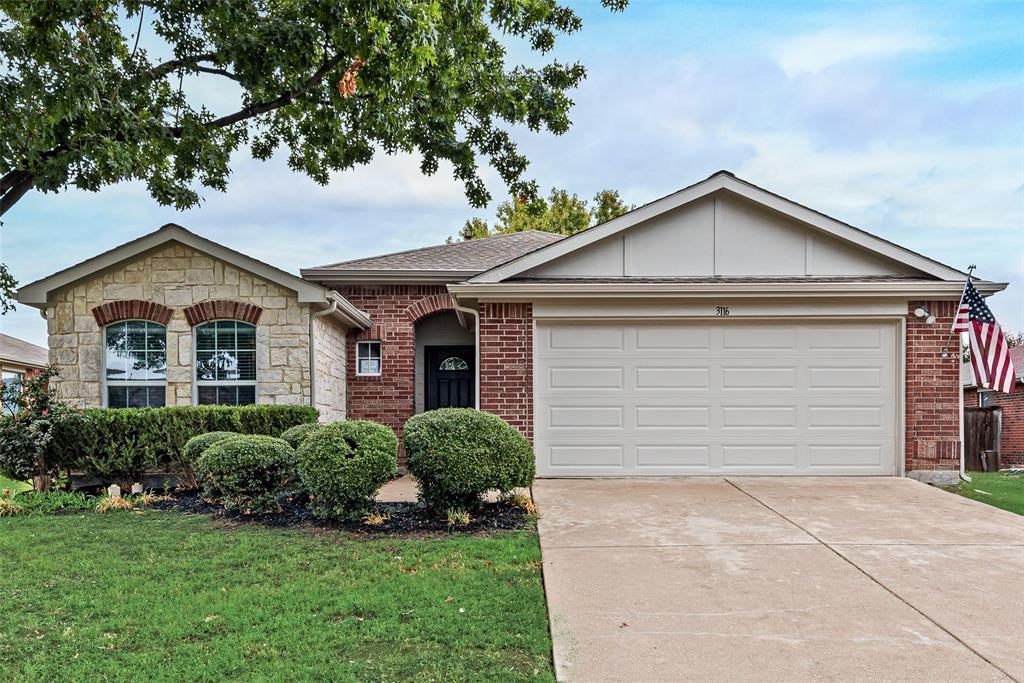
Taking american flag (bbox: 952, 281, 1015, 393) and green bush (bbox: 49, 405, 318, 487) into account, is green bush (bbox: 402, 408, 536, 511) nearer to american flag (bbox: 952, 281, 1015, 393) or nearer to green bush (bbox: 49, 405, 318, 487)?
green bush (bbox: 49, 405, 318, 487)

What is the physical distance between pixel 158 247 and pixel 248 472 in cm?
435

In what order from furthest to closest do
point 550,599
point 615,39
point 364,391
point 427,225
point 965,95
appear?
point 427,225 < point 615,39 < point 364,391 < point 965,95 < point 550,599

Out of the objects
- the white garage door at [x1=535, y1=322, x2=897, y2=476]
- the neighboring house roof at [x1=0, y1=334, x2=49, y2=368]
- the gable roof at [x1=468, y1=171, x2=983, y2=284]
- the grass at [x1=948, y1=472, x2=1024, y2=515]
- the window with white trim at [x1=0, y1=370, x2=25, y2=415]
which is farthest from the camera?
the neighboring house roof at [x1=0, y1=334, x2=49, y2=368]

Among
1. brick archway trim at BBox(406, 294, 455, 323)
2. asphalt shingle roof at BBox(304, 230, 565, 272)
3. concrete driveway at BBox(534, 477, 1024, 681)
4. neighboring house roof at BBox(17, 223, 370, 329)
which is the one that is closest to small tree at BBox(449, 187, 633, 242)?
asphalt shingle roof at BBox(304, 230, 565, 272)

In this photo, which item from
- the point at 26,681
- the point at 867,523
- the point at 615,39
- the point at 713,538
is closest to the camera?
the point at 26,681

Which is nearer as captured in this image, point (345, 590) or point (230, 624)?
point (230, 624)

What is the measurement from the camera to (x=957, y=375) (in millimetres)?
9234

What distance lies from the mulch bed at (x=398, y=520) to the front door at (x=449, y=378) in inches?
229

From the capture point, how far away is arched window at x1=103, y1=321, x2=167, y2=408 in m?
9.71

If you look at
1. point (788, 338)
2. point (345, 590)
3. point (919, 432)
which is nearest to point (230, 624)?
point (345, 590)

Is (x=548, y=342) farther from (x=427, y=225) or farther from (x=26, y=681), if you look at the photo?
(x=427, y=225)

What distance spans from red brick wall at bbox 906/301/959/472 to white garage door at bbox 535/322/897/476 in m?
0.23

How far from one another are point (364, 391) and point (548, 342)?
4495mm

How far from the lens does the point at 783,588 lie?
15.3 feet
